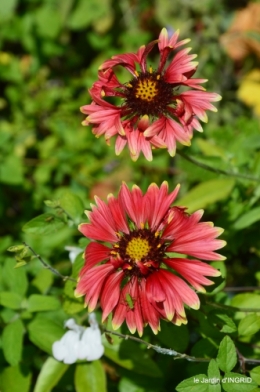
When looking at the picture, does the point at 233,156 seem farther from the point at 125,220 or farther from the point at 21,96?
the point at 21,96

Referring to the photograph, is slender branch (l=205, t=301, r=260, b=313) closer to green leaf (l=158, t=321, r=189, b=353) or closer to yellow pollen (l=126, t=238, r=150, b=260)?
green leaf (l=158, t=321, r=189, b=353)

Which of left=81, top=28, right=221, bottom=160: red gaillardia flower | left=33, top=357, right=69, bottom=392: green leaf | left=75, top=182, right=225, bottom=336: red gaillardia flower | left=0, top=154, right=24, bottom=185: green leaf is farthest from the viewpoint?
left=0, top=154, right=24, bottom=185: green leaf

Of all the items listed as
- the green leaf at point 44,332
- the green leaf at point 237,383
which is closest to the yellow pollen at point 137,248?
the green leaf at point 237,383

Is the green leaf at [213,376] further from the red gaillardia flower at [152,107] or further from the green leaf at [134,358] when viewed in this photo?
the red gaillardia flower at [152,107]

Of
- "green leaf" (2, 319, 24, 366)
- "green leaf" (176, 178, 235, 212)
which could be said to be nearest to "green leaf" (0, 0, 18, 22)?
"green leaf" (176, 178, 235, 212)

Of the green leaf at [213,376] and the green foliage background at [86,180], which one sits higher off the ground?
the green foliage background at [86,180]

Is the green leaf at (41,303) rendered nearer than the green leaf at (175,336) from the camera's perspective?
No

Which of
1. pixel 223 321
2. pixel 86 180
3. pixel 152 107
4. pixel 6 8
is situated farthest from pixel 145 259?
pixel 6 8

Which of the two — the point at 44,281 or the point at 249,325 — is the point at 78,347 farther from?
the point at 249,325
